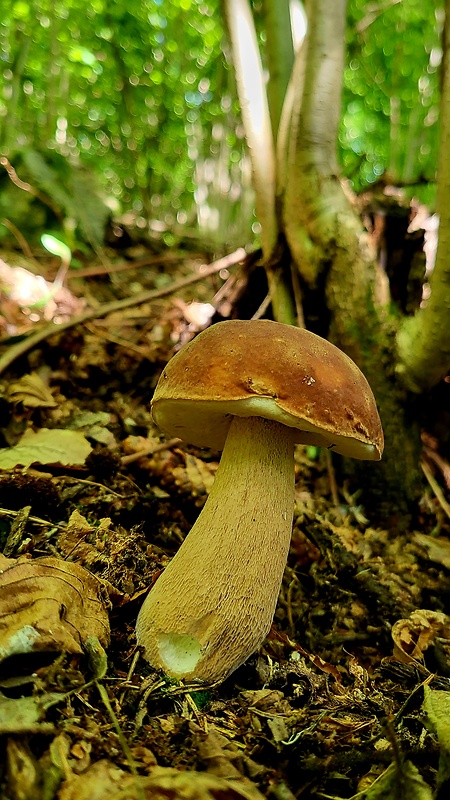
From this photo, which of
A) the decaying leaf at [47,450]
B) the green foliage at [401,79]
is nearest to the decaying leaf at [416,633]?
the decaying leaf at [47,450]

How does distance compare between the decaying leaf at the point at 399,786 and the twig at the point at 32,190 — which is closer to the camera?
→ the decaying leaf at the point at 399,786

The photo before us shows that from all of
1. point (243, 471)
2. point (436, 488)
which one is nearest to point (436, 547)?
point (436, 488)

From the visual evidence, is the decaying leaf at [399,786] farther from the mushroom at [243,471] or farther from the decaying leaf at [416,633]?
the decaying leaf at [416,633]

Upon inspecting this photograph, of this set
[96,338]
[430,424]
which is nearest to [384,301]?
[430,424]

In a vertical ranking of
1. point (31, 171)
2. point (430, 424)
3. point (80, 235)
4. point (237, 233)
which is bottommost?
point (430, 424)

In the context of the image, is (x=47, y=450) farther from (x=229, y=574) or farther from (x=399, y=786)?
(x=399, y=786)

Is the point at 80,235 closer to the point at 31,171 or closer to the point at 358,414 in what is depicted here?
the point at 31,171
